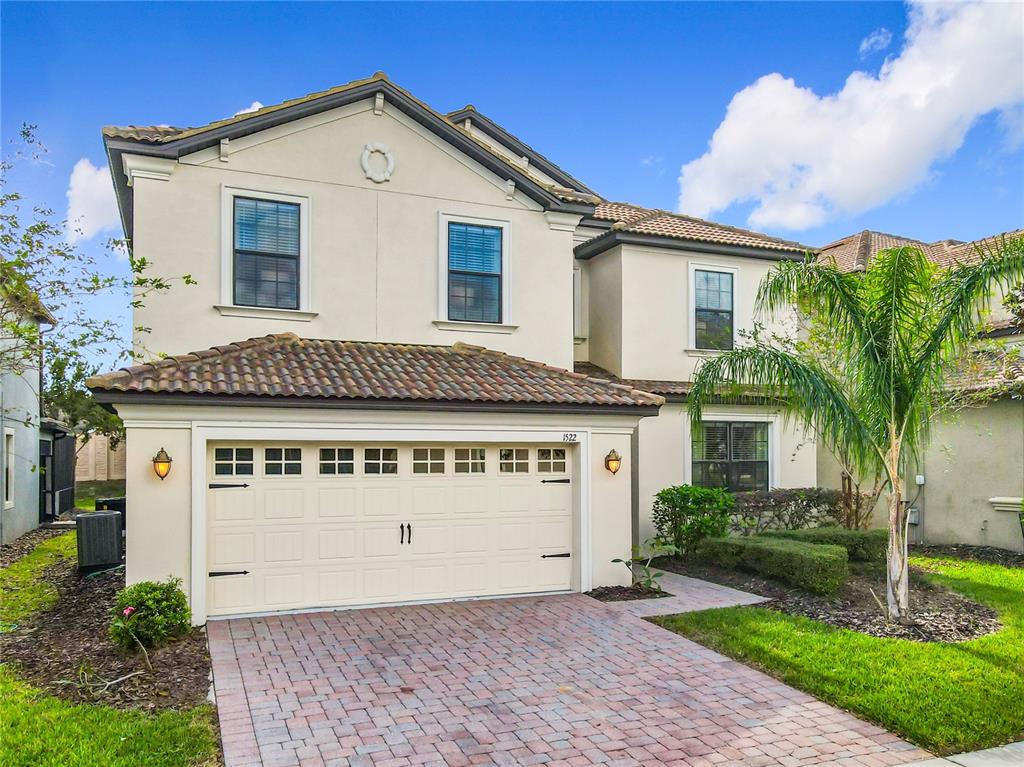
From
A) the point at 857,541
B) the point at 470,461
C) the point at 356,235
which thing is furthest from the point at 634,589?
the point at 356,235

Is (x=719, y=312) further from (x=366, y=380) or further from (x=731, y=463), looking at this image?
(x=366, y=380)

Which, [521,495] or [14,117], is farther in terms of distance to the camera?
[521,495]

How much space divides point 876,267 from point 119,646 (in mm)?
10241

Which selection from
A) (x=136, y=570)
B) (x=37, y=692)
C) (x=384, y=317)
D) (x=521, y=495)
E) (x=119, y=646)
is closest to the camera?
(x=37, y=692)

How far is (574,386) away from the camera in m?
11.8

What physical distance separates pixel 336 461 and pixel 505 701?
4.63 meters

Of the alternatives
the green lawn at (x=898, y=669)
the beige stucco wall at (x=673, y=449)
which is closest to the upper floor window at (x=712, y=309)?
the beige stucco wall at (x=673, y=449)

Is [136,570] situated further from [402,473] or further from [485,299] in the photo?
[485,299]

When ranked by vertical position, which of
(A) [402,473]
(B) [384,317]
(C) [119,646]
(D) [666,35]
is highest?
(D) [666,35]

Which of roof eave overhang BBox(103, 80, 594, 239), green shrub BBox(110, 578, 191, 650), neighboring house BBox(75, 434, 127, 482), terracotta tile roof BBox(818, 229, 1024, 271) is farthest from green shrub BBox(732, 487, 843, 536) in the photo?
neighboring house BBox(75, 434, 127, 482)

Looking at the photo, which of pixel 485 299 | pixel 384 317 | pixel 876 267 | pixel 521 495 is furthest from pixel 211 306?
pixel 876 267

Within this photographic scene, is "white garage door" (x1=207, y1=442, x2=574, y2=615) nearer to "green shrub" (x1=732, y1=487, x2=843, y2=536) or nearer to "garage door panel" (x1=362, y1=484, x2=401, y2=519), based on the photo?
"garage door panel" (x1=362, y1=484, x2=401, y2=519)

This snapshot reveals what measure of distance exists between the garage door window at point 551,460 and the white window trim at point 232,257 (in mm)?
4337

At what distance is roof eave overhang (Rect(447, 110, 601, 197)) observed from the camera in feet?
53.2
